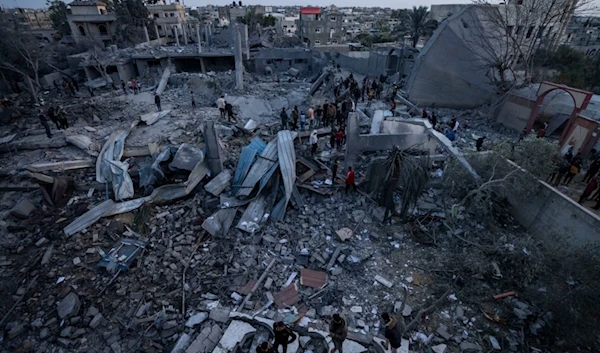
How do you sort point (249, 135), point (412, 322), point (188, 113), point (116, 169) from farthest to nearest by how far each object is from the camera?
point (188, 113), point (249, 135), point (116, 169), point (412, 322)

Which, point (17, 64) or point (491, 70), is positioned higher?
point (491, 70)

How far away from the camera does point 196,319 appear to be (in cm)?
542

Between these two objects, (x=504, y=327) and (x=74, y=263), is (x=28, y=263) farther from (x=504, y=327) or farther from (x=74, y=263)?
(x=504, y=327)

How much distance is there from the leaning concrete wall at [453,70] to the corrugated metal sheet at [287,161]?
1015 centimetres

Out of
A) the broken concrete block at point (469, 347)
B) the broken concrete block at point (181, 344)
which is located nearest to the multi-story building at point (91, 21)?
the broken concrete block at point (181, 344)

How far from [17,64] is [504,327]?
31.8 metres

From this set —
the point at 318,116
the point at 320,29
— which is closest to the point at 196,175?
Result: the point at 318,116

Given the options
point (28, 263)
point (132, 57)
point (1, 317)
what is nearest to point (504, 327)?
point (1, 317)

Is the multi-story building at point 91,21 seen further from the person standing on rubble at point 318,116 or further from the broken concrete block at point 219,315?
the broken concrete block at point 219,315

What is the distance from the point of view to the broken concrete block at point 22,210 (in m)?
7.84

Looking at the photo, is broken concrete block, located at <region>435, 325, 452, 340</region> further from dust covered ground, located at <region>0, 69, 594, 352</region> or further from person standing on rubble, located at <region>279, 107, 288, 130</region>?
person standing on rubble, located at <region>279, 107, 288, 130</region>

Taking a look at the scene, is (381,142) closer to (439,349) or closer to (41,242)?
(439,349)

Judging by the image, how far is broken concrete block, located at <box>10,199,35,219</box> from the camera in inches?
309

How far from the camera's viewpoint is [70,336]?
531cm
